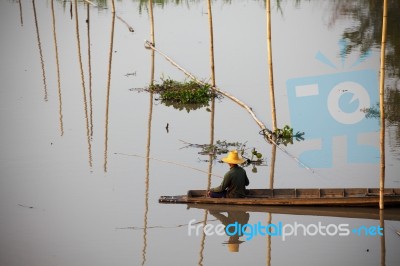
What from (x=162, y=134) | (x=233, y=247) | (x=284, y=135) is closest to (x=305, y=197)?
(x=233, y=247)

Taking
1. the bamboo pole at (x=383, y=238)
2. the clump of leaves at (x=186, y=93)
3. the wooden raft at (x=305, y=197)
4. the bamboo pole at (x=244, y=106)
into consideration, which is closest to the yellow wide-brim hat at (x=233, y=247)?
the wooden raft at (x=305, y=197)

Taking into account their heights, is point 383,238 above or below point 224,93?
below

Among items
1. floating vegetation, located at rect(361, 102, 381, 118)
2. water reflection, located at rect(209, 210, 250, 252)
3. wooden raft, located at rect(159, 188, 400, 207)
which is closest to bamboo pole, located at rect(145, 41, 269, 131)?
floating vegetation, located at rect(361, 102, 381, 118)

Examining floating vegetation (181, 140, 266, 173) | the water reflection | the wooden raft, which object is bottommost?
the water reflection

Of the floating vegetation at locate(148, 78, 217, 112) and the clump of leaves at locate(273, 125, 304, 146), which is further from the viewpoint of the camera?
the floating vegetation at locate(148, 78, 217, 112)

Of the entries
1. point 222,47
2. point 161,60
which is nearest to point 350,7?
point 222,47

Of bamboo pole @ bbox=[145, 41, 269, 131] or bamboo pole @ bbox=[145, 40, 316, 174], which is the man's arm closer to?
bamboo pole @ bbox=[145, 40, 316, 174]

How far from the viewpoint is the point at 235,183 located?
9.80 meters

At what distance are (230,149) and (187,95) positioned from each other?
303 cm

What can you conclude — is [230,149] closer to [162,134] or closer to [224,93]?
[162,134]

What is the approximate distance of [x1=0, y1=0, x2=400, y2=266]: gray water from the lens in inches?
352

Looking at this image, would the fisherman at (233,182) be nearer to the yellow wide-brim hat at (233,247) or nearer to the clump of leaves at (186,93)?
the yellow wide-brim hat at (233,247)

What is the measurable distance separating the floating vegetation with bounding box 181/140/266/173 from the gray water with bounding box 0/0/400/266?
0.12 meters

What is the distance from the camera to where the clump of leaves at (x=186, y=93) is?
1519 centimetres
